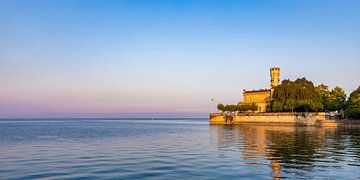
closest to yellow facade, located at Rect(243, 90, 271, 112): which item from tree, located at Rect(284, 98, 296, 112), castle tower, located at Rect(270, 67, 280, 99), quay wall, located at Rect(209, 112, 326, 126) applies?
castle tower, located at Rect(270, 67, 280, 99)

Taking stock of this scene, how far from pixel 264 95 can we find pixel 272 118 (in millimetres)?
29305

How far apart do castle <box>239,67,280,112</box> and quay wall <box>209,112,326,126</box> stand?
14487 mm

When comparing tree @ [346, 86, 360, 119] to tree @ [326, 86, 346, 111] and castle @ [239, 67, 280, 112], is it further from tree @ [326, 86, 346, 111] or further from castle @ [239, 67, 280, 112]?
castle @ [239, 67, 280, 112]

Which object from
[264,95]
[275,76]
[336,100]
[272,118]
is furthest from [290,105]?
[264,95]

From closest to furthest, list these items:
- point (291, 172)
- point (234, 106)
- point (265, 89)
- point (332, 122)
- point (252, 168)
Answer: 1. point (291, 172)
2. point (252, 168)
3. point (332, 122)
4. point (234, 106)
5. point (265, 89)

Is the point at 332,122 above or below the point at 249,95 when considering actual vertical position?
below

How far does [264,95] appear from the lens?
133875mm

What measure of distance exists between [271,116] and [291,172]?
88.4 meters

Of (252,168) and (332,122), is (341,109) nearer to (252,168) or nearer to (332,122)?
(332,122)

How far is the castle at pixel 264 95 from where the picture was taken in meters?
128

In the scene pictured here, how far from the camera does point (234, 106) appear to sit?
410 ft

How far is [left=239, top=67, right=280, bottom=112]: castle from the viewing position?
127750 millimetres

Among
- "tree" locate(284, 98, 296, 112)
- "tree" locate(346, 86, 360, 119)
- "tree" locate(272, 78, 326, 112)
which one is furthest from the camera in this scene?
"tree" locate(284, 98, 296, 112)

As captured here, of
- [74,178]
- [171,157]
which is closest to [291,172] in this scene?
[171,157]
